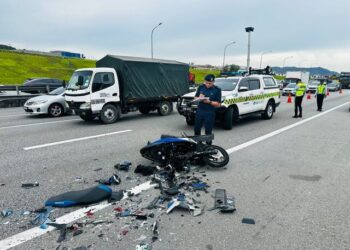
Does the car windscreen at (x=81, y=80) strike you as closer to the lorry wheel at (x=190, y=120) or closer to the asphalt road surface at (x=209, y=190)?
the asphalt road surface at (x=209, y=190)

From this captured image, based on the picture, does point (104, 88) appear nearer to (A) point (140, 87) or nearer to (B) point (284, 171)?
(A) point (140, 87)

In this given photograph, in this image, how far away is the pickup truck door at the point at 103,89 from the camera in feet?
33.8

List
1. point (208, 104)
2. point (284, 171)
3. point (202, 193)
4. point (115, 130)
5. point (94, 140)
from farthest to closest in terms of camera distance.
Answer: point (115, 130), point (94, 140), point (208, 104), point (284, 171), point (202, 193)

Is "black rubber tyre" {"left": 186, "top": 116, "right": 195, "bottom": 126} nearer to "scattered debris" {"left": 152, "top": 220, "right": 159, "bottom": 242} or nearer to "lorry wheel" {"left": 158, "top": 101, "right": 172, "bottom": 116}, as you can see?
"lorry wheel" {"left": 158, "top": 101, "right": 172, "bottom": 116}

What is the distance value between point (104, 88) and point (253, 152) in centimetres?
Answer: 650

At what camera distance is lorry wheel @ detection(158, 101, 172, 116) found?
13.3 meters

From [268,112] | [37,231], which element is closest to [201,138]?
[37,231]

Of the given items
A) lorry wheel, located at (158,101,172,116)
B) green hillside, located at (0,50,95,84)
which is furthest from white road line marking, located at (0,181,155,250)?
green hillside, located at (0,50,95,84)

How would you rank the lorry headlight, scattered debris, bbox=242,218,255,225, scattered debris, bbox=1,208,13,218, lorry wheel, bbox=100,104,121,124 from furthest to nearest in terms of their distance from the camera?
lorry wheel, bbox=100,104,121,124, the lorry headlight, scattered debris, bbox=1,208,13,218, scattered debris, bbox=242,218,255,225

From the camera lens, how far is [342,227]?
333 cm

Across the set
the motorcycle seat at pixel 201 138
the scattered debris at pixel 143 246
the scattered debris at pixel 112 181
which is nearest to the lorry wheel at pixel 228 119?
the motorcycle seat at pixel 201 138

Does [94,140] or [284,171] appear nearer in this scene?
[284,171]

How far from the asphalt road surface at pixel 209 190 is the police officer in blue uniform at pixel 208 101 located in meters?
1.05

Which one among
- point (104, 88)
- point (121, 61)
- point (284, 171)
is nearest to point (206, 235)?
Answer: point (284, 171)
